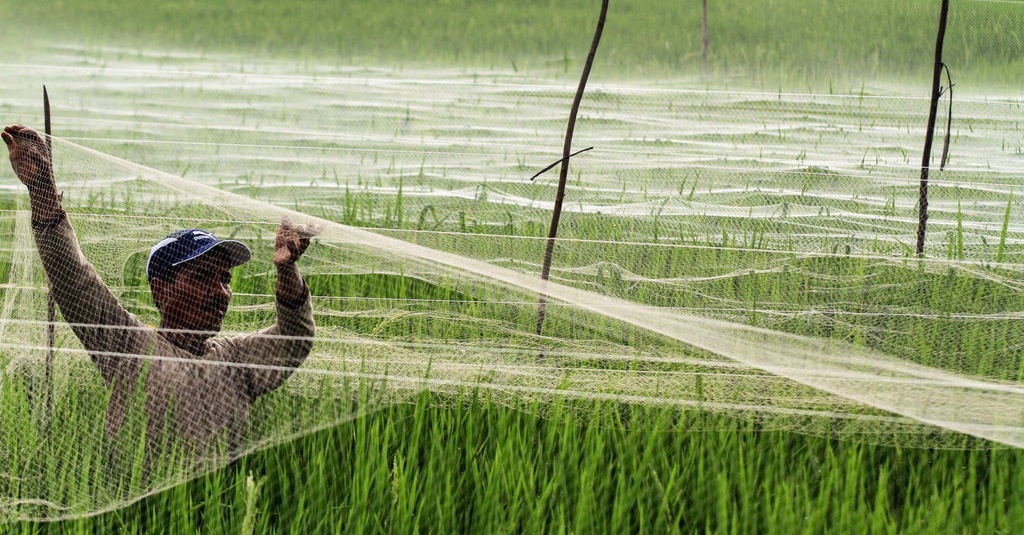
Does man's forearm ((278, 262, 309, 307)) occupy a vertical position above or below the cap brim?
below

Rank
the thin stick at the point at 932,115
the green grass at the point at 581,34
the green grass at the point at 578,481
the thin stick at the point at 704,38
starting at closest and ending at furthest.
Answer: the green grass at the point at 578,481
the thin stick at the point at 932,115
the green grass at the point at 581,34
the thin stick at the point at 704,38

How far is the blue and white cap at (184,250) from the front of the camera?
2.08 m

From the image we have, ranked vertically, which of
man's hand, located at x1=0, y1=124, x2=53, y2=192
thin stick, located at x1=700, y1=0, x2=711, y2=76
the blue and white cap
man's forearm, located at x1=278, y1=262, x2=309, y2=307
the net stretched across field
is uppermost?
thin stick, located at x1=700, y1=0, x2=711, y2=76

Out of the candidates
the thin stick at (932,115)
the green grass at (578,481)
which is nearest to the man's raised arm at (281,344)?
the green grass at (578,481)

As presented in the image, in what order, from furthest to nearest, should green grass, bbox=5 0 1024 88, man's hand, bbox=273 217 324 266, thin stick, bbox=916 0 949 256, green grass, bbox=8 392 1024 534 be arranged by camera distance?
green grass, bbox=5 0 1024 88
thin stick, bbox=916 0 949 256
green grass, bbox=8 392 1024 534
man's hand, bbox=273 217 324 266

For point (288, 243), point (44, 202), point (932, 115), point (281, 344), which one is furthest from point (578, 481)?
point (932, 115)

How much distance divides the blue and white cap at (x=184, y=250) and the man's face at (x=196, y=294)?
0.02m

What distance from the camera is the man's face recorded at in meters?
2.10

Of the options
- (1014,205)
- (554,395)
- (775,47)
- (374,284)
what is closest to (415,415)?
→ (554,395)

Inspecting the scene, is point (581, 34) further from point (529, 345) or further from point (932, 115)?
point (529, 345)

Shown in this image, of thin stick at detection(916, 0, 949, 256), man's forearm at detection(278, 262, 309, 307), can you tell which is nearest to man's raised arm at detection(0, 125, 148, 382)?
man's forearm at detection(278, 262, 309, 307)

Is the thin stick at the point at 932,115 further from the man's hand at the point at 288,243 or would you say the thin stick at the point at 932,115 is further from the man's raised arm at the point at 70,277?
the man's raised arm at the point at 70,277

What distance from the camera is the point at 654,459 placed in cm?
231

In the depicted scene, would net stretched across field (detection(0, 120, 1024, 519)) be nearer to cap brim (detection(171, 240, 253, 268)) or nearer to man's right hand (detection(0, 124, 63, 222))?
cap brim (detection(171, 240, 253, 268))
